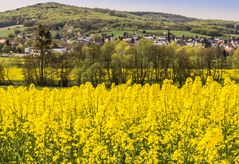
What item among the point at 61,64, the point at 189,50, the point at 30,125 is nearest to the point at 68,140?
the point at 30,125

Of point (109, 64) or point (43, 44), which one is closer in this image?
point (109, 64)

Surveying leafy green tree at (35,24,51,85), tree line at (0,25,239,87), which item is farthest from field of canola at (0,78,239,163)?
leafy green tree at (35,24,51,85)

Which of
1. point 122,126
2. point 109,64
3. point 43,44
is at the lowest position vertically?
point 109,64

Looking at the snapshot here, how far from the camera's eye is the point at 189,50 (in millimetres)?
92938

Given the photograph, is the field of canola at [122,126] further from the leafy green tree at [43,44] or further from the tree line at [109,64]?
the leafy green tree at [43,44]

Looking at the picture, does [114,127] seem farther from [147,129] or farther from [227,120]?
[227,120]

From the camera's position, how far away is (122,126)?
Result: 55.8 ft

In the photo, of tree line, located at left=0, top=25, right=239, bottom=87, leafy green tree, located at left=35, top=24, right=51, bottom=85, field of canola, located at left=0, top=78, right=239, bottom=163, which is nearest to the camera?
field of canola, located at left=0, top=78, right=239, bottom=163

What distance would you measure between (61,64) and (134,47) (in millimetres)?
13545

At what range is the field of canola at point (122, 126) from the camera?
13.9 metres

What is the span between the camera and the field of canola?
1386 centimetres

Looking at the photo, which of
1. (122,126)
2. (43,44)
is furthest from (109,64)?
(122,126)

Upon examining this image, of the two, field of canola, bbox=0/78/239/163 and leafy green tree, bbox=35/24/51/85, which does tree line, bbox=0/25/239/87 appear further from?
field of canola, bbox=0/78/239/163

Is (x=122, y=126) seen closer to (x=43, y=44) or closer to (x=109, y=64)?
(x=109, y=64)
